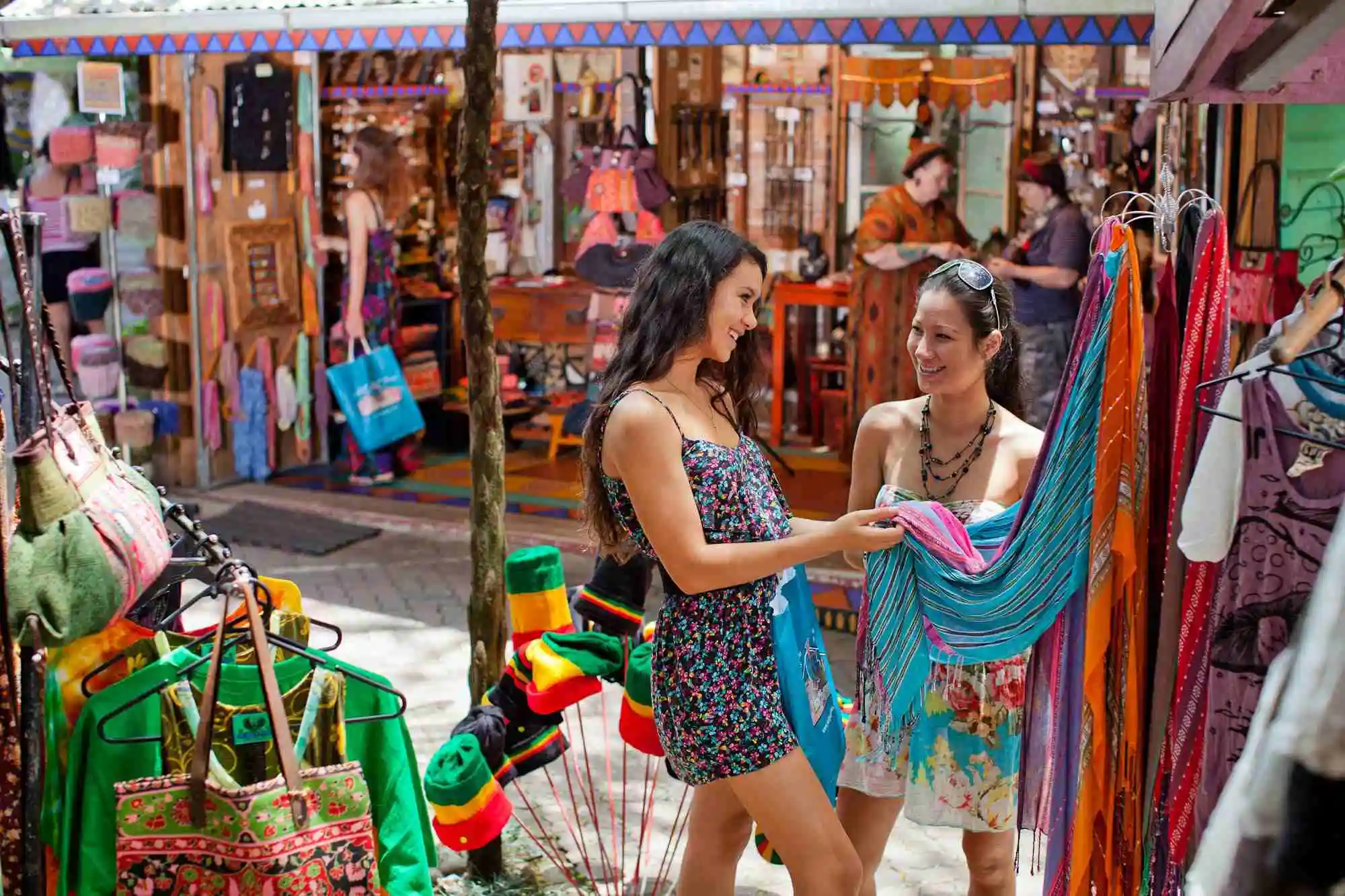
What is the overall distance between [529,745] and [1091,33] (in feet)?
11.8

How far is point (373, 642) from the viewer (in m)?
6.41

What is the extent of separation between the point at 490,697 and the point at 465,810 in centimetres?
31

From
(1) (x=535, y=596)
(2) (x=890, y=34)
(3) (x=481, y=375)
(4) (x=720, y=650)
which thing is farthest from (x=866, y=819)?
(2) (x=890, y=34)

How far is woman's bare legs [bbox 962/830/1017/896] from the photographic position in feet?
10.4

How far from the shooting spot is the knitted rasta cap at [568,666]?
3537 millimetres

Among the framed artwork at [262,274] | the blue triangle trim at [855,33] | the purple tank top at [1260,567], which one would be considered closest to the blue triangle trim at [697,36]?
the blue triangle trim at [855,33]

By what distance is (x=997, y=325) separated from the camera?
3.12m

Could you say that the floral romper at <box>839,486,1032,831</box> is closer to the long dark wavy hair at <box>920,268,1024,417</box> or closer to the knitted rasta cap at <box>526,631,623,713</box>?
the long dark wavy hair at <box>920,268,1024,417</box>

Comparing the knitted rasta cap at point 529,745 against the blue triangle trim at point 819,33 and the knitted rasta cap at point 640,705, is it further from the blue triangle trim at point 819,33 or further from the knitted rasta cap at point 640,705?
the blue triangle trim at point 819,33

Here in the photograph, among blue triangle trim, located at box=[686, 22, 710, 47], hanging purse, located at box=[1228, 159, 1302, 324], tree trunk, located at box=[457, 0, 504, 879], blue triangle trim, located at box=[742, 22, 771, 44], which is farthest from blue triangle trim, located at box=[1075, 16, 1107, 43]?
tree trunk, located at box=[457, 0, 504, 879]

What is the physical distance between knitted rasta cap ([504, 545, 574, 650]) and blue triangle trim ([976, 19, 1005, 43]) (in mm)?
A: 3176

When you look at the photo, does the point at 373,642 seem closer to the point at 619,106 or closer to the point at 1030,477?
the point at 619,106

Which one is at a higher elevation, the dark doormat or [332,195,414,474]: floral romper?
[332,195,414,474]: floral romper

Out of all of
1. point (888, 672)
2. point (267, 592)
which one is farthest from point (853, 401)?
point (267, 592)
